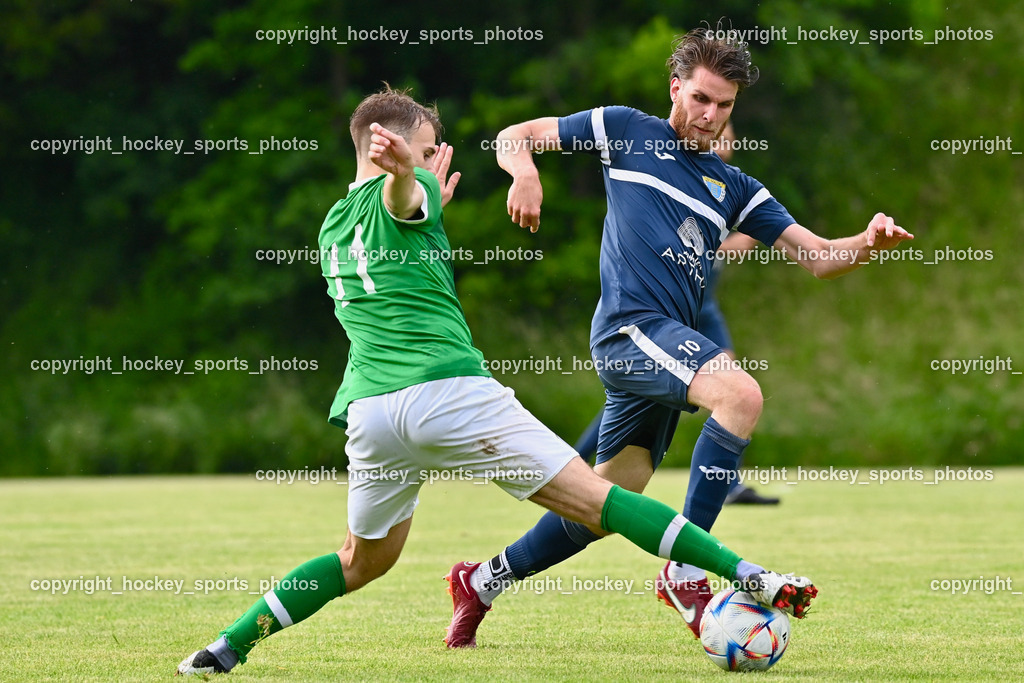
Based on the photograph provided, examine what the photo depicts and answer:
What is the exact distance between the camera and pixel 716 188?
193 inches

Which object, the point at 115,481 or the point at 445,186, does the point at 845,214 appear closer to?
the point at 115,481

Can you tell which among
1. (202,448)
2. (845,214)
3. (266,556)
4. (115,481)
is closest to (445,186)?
(266,556)

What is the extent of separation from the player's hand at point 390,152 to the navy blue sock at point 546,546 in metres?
1.68

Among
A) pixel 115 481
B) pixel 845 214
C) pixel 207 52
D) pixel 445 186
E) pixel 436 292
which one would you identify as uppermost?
pixel 207 52

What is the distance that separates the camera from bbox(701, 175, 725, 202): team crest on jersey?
16.1 feet

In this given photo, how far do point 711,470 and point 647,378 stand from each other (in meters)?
0.39

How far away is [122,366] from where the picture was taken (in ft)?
78.4

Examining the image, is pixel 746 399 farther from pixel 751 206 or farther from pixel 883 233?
pixel 751 206

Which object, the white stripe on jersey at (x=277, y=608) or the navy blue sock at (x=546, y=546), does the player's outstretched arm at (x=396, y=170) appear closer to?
the white stripe on jersey at (x=277, y=608)

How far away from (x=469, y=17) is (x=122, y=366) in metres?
9.38

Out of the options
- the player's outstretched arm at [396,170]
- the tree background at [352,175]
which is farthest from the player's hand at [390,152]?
Answer: the tree background at [352,175]

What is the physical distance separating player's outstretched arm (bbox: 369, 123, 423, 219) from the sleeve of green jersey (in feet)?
0.07

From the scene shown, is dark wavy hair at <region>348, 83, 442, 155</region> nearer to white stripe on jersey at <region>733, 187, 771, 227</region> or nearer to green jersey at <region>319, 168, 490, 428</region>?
green jersey at <region>319, 168, 490, 428</region>

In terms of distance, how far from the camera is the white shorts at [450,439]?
12.9ft
